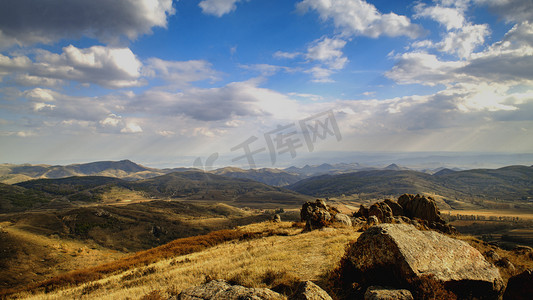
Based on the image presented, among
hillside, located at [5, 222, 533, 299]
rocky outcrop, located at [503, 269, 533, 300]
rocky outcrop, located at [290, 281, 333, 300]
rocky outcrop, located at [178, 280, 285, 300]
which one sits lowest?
hillside, located at [5, 222, 533, 299]

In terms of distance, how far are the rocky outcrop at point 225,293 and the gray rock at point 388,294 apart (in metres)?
2.95

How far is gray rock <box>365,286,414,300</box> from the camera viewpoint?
7.52 metres

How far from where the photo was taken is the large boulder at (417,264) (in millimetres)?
8609

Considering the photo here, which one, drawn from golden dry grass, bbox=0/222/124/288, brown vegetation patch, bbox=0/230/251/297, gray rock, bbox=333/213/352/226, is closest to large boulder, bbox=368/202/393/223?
gray rock, bbox=333/213/352/226

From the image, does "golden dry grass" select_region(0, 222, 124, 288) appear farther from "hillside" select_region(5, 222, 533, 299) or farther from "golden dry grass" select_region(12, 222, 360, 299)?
"golden dry grass" select_region(12, 222, 360, 299)

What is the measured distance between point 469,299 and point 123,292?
1652 cm

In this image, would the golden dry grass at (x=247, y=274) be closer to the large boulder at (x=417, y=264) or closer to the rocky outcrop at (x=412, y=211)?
the large boulder at (x=417, y=264)

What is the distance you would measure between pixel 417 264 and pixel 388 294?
6.23 feet

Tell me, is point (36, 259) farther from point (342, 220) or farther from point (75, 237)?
point (342, 220)

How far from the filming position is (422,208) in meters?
39.1

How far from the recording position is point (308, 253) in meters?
16.1

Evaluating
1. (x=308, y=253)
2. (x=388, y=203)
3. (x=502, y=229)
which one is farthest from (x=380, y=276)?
(x=502, y=229)

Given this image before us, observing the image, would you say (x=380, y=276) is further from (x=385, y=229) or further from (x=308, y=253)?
(x=308, y=253)

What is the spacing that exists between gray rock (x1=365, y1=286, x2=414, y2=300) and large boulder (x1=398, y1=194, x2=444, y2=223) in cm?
3636
